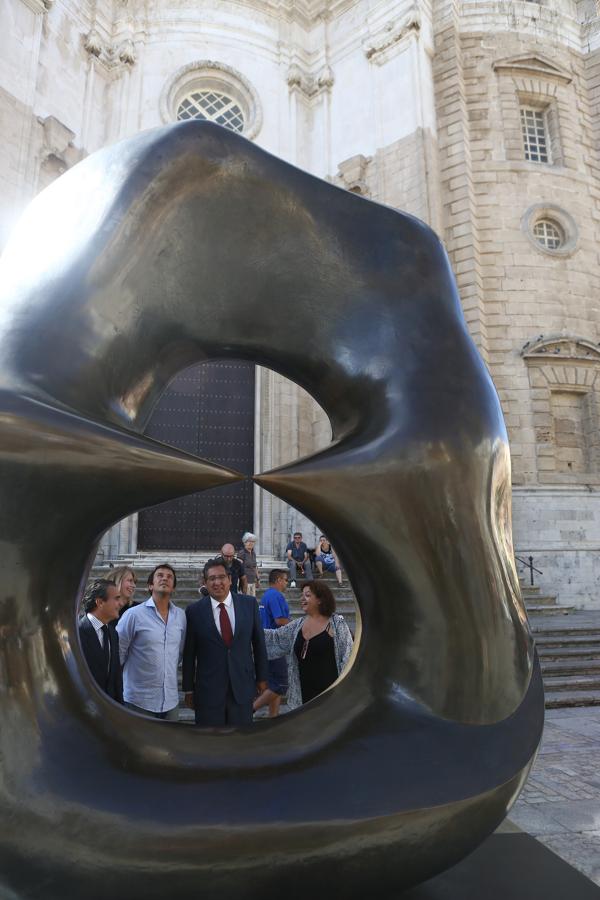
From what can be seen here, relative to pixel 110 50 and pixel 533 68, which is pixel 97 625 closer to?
pixel 110 50

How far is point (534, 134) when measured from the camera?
45.8 feet

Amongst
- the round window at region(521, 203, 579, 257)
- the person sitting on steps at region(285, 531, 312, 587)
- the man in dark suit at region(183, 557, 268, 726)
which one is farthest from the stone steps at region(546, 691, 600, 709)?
the round window at region(521, 203, 579, 257)

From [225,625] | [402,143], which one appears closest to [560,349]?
[402,143]

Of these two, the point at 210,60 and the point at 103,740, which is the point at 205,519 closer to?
the point at 210,60

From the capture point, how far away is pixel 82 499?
1.24 metres

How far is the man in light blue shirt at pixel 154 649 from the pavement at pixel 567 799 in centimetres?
160

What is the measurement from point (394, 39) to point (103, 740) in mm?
15309

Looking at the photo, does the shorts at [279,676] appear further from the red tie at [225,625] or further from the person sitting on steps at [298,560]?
the person sitting on steps at [298,560]

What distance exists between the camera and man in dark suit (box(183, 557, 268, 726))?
2.89m

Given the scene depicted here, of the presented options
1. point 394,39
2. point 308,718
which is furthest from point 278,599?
point 394,39

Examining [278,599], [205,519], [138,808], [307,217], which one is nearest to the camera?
[138,808]

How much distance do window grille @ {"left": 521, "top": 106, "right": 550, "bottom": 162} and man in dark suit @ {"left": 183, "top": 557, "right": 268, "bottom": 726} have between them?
14081 millimetres

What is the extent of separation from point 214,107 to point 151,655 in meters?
14.3

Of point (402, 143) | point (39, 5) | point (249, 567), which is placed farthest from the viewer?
point (402, 143)
